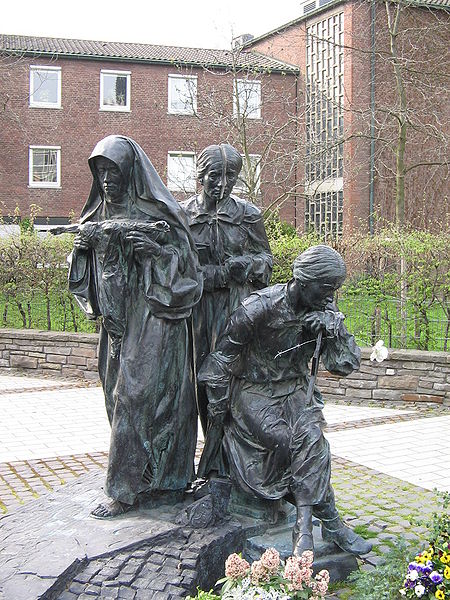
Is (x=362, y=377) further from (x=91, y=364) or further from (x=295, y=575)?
(x=295, y=575)

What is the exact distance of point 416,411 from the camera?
9453 mm

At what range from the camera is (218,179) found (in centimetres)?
456

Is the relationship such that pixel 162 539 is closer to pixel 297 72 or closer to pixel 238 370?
pixel 238 370

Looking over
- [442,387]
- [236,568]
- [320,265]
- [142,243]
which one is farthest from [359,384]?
[236,568]

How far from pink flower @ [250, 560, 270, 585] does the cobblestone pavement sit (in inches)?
25.4

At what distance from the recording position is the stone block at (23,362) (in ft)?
39.7

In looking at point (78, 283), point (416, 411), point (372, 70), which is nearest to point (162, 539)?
point (78, 283)

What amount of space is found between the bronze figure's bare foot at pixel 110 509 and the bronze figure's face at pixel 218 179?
6.17ft

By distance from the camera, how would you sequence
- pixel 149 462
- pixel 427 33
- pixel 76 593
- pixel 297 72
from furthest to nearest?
pixel 297 72, pixel 427 33, pixel 149 462, pixel 76 593

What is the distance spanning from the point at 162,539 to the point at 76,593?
53 centimetres

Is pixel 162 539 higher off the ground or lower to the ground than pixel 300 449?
lower

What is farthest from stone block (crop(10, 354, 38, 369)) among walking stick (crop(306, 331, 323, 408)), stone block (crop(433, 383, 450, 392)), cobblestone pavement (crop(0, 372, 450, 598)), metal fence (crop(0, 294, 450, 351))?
walking stick (crop(306, 331, 323, 408))

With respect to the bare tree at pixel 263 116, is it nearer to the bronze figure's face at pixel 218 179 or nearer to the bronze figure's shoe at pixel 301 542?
the bronze figure's face at pixel 218 179

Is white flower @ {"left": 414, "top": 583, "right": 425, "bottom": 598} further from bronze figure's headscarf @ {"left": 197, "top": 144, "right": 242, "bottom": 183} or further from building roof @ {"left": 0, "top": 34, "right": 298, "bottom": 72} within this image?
building roof @ {"left": 0, "top": 34, "right": 298, "bottom": 72}
